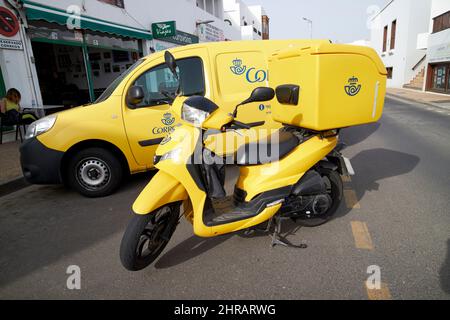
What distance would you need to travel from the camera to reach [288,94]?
119 inches

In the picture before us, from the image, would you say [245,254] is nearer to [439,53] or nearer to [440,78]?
[439,53]

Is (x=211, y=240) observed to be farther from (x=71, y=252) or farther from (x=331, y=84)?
(x=331, y=84)

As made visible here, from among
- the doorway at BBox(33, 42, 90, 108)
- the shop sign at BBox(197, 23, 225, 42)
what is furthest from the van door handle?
the shop sign at BBox(197, 23, 225, 42)

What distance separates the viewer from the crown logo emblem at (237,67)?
4.86 metres

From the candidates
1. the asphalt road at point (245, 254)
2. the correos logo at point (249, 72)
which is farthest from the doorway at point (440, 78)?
the correos logo at point (249, 72)

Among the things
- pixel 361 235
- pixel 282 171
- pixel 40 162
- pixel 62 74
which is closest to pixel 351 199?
pixel 361 235

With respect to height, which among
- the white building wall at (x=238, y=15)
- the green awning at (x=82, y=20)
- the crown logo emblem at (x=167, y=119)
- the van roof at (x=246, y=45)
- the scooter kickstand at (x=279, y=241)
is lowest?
the scooter kickstand at (x=279, y=241)

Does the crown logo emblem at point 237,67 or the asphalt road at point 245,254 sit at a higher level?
the crown logo emblem at point 237,67

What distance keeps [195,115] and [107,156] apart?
242 centimetres

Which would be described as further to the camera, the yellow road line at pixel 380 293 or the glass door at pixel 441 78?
the glass door at pixel 441 78

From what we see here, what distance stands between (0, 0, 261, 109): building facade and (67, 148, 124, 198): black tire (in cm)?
523

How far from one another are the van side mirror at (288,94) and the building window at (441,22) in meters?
20.8

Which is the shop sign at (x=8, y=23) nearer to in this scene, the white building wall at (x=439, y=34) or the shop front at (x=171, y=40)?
the shop front at (x=171, y=40)

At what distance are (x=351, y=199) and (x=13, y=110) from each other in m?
7.98
